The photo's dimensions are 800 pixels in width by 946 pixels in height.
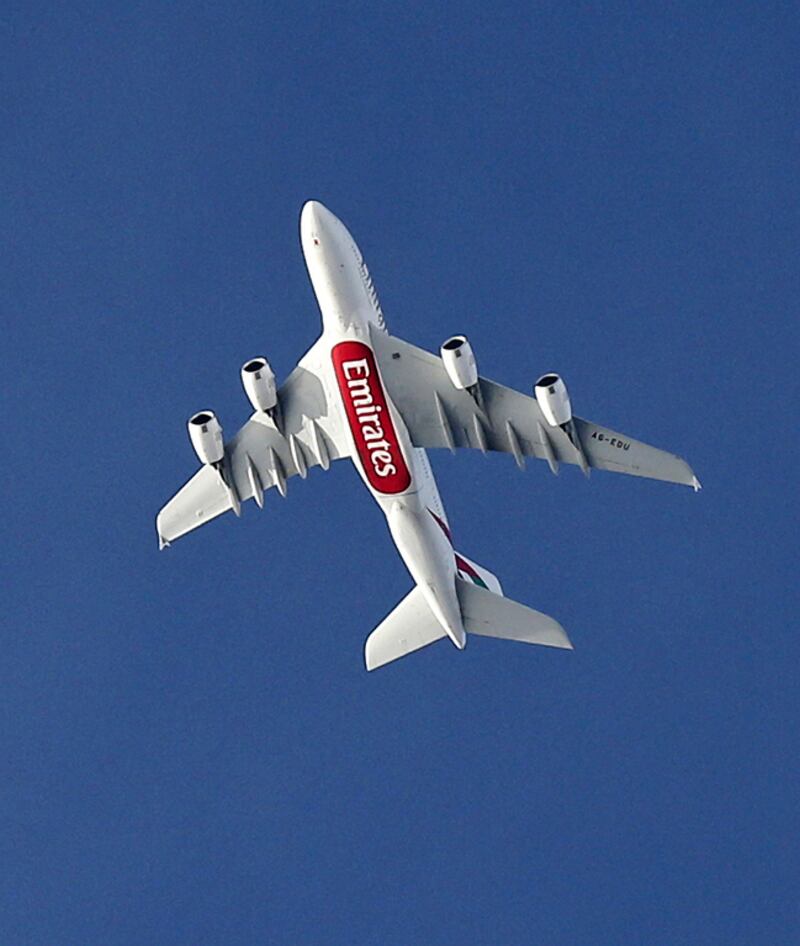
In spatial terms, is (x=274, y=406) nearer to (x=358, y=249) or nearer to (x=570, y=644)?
(x=358, y=249)

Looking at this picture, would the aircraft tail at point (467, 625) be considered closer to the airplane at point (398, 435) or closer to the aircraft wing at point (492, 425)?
the airplane at point (398, 435)

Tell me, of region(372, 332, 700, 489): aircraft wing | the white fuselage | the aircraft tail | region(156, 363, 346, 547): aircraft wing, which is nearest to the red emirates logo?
the white fuselage

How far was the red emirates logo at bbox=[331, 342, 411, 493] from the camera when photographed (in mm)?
68812

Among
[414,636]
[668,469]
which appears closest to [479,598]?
[414,636]

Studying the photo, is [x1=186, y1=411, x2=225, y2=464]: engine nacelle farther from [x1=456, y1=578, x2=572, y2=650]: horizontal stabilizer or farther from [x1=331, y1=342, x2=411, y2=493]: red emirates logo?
[x1=456, y1=578, x2=572, y2=650]: horizontal stabilizer

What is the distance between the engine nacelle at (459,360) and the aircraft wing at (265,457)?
5357mm

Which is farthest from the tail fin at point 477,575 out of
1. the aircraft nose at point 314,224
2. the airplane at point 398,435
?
the aircraft nose at point 314,224

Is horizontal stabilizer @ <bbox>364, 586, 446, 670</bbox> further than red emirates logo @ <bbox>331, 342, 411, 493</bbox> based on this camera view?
Yes

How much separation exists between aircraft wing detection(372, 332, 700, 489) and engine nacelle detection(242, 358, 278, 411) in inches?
141

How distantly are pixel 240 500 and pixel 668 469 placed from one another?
46.1 ft

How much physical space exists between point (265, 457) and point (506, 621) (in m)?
9.49

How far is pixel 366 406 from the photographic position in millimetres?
68812

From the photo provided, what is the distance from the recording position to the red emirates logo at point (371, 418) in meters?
68.8

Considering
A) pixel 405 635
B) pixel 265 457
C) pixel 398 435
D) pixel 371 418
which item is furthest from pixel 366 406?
pixel 405 635
